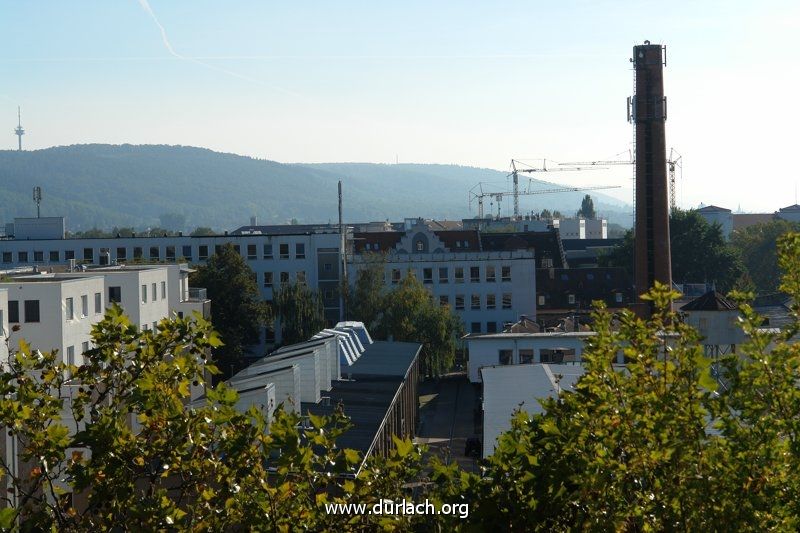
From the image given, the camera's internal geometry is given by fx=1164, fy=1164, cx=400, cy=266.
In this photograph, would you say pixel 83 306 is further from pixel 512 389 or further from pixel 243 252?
Result: pixel 243 252

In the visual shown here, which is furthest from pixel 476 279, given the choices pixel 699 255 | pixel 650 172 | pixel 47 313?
pixel 47 313

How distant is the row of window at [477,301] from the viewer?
7531cm

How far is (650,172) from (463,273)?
16307mm

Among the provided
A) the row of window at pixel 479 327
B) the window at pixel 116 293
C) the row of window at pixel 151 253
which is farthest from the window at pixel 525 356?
the row of window at pixel 151 253

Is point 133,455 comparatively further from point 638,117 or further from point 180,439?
point 638,117

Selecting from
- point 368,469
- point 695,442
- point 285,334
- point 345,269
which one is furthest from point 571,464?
point 345,269

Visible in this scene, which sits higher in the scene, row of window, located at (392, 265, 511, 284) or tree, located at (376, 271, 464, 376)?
row of window, located at (392, 265, 511, 284)

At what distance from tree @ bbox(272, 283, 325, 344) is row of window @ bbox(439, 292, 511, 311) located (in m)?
12.7

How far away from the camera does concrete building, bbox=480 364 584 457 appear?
31406 mm

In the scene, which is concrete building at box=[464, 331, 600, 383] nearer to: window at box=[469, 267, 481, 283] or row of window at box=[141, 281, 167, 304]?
row of window at box=[141, 281, 167, 304]

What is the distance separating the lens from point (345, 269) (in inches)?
2977

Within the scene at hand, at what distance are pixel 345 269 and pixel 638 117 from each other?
854 inches

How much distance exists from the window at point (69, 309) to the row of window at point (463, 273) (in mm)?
38748

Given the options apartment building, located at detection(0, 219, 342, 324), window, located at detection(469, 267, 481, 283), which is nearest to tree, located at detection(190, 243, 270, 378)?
apartment building, located at detection(0, 219, 342, 324)
